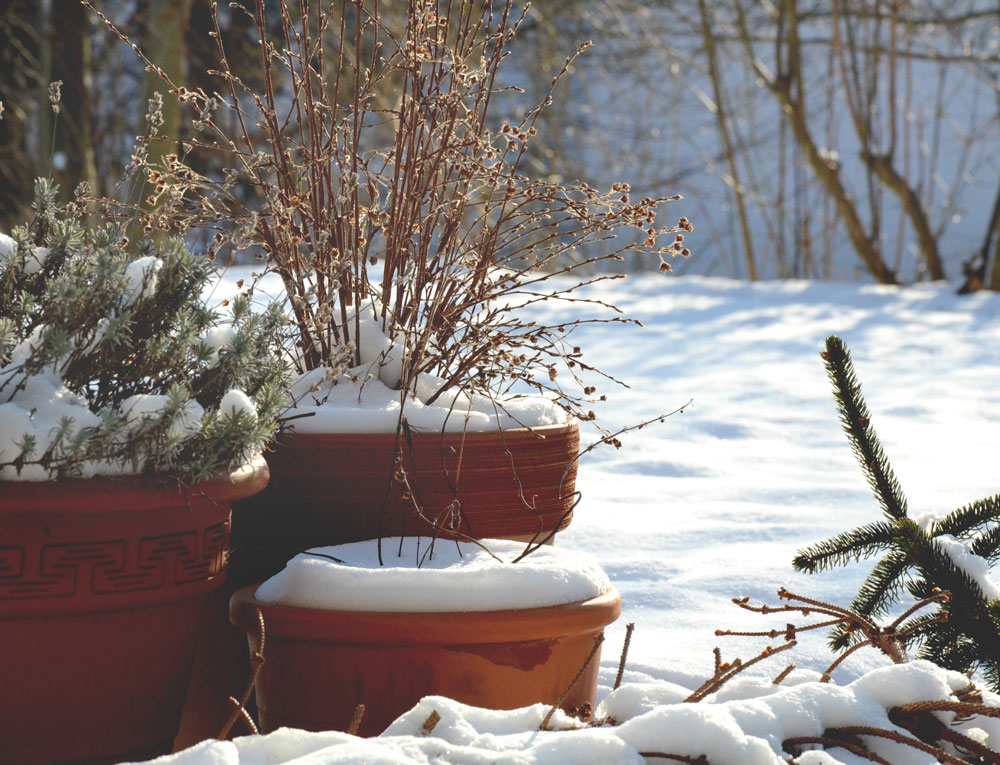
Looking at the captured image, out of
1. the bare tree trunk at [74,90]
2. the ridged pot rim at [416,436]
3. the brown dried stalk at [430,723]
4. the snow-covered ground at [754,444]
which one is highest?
the bare tree trunk at [74,90]

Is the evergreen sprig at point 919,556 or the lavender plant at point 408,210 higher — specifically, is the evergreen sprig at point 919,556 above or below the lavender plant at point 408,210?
below

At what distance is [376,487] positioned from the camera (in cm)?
166

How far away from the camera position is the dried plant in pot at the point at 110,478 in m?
1.25

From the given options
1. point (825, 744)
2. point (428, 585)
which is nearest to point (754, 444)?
point (428, 585)

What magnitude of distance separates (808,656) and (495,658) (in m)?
0.74

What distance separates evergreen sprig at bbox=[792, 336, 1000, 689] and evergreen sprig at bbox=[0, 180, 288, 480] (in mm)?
789

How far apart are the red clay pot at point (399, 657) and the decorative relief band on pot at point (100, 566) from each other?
0.15 meters

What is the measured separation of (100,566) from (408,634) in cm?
40

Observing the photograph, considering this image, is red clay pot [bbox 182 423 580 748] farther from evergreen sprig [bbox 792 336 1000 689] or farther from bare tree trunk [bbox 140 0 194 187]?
bare tree trunk [bbox 140 0 194 187]

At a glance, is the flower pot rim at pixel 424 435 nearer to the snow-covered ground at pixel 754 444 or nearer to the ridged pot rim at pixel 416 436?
the ridged pot rim at pixel 416 436

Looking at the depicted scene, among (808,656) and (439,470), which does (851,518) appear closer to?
(808,656)

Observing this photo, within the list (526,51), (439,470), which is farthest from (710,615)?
(526,51)

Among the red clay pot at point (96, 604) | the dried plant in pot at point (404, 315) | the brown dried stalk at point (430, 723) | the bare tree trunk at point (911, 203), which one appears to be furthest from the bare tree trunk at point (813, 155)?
the brown dried stalk at point (430, 723)

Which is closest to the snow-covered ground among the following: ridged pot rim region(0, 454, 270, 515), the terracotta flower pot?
the terracotta flower pot
